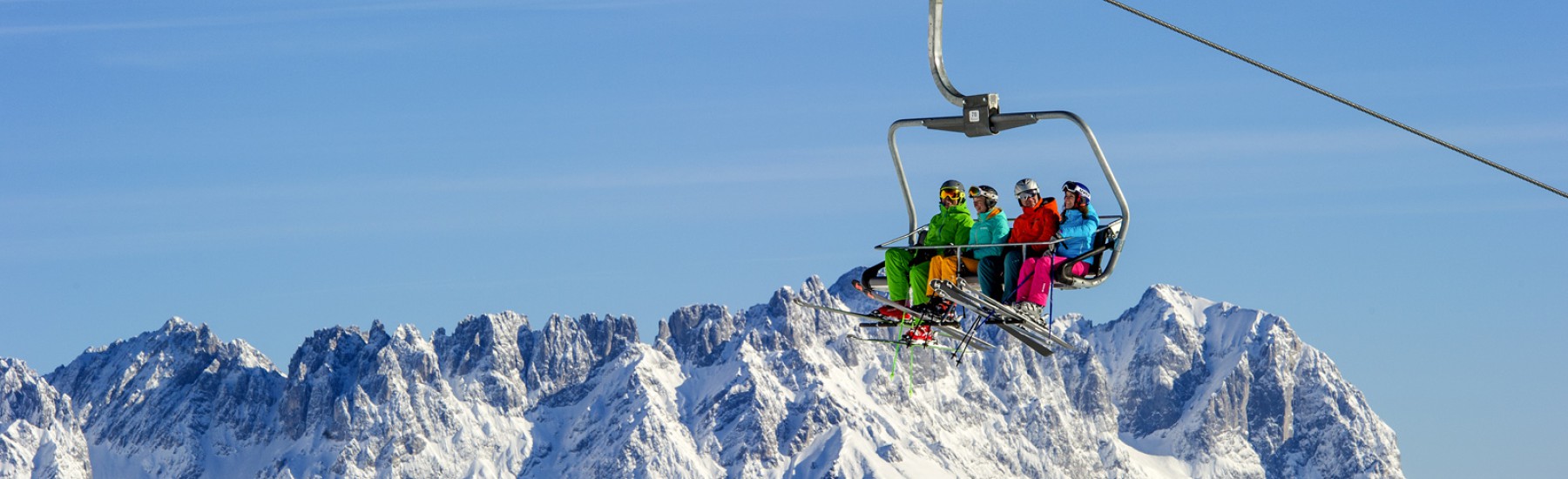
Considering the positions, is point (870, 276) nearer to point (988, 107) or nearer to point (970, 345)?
point (970, 345)

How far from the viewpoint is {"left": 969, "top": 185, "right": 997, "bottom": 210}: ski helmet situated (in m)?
26.6

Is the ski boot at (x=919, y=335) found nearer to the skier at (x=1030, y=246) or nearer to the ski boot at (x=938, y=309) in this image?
the ski boot at (x=938, y=309)

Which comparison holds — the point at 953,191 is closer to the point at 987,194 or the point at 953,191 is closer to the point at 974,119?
the point at 987,194

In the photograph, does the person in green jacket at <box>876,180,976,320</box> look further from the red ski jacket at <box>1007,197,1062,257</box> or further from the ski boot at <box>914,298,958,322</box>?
the red ski jacket at <box>1007,197,1062,257</box>

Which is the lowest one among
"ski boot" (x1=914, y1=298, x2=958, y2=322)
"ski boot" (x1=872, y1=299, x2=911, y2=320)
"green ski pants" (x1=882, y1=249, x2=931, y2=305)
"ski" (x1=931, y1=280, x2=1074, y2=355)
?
"ski" (x1=931, y1=280, x2=1074, y2=355)

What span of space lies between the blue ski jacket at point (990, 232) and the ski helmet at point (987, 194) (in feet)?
0.29

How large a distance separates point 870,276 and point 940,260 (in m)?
2.09

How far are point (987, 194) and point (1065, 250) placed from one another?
1332mm

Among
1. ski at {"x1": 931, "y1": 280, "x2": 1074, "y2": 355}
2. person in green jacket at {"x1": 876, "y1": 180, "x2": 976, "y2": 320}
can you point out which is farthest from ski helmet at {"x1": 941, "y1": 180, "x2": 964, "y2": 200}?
ski at {"x1": 931, "y1": 280, "x2": 1074, "y2": 355}

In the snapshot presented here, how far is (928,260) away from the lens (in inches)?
1059

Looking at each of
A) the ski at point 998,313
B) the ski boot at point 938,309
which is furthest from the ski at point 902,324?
the ski at point 998,313

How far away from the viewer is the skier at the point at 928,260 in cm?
2669

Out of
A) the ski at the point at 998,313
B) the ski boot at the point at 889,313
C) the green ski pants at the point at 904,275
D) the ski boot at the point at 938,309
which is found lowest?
the ski at the point at 998,313

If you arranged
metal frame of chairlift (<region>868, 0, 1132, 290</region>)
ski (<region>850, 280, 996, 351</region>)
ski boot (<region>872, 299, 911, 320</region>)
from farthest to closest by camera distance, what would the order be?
ski boot (<region>872, 299, 911, 320</region>) < ski (<region>850, 280, 996, 351</region>) < metal frame of chairlift (<region>868, 0, 1132, 290</region>)
